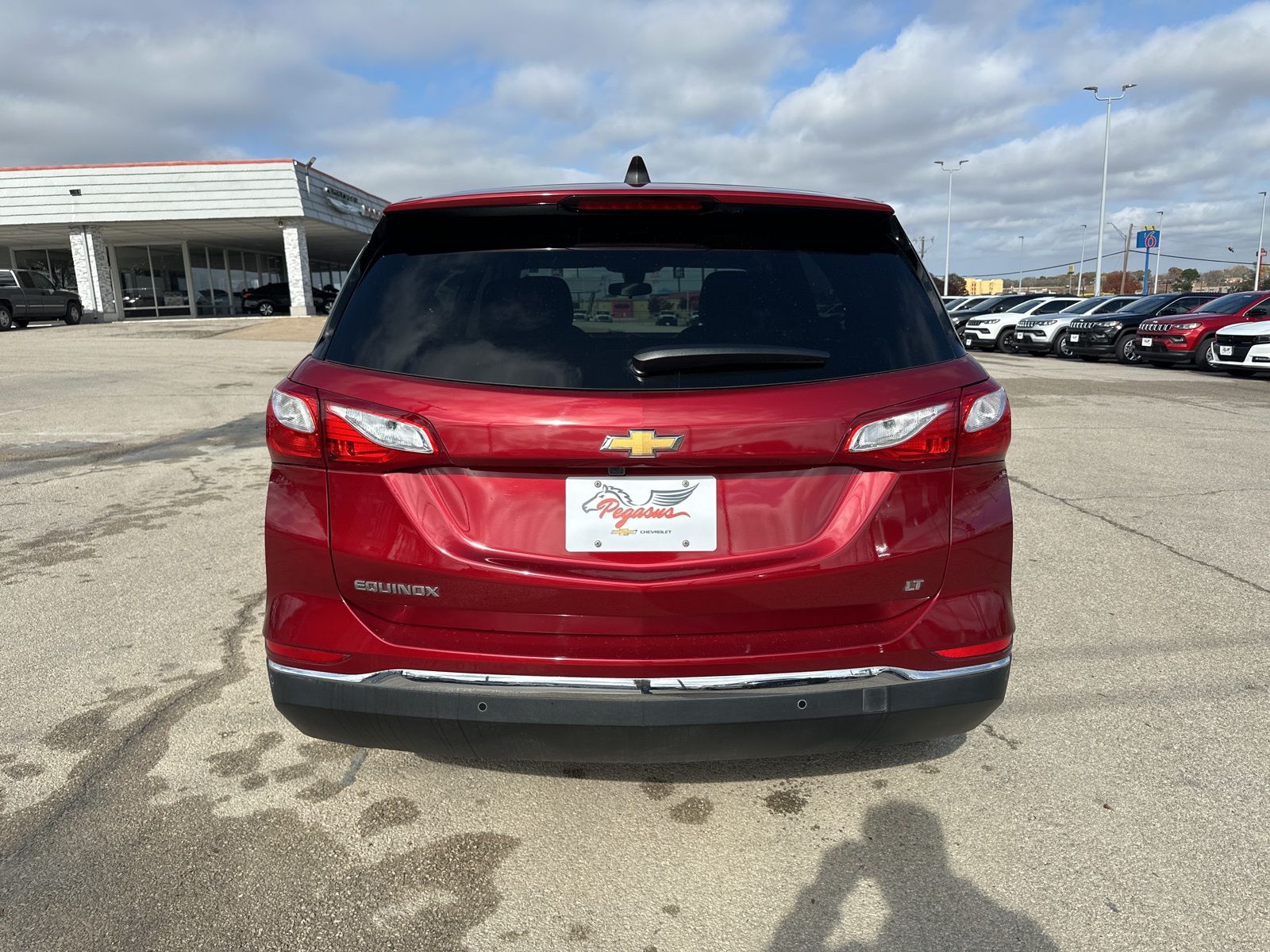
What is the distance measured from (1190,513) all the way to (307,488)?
19.7ft

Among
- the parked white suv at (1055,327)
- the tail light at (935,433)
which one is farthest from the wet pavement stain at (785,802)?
the parked white suv at (1055,327)

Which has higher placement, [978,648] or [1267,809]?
[978,648]

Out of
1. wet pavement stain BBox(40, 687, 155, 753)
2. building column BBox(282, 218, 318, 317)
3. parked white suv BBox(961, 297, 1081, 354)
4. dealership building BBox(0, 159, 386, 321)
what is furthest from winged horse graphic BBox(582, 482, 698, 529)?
building column BBox(282, 218, 318, 317)

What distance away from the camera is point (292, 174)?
97.6 ft

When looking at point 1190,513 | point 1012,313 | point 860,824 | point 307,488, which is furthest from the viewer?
point 1012,313

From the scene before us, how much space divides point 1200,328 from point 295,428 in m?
19.6

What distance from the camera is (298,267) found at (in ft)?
104

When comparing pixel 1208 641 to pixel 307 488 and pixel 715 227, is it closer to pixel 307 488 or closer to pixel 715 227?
pixel 715 227

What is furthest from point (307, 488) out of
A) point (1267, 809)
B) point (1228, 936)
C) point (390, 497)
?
point (1267, 809)

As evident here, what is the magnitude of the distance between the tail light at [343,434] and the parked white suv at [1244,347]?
18.0 metres

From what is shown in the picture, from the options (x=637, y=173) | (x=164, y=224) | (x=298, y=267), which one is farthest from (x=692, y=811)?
(x=164, y=224)

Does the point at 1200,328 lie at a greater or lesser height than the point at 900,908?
greater

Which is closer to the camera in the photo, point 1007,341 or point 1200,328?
point 1200,328

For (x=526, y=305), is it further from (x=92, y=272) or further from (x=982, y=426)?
(x=92, y=272)
